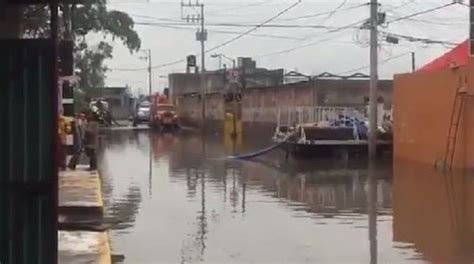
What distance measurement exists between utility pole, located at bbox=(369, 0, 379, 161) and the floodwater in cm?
336

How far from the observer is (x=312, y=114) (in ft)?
143

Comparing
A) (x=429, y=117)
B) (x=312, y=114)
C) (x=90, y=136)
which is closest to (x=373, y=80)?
(x=429, y=117)

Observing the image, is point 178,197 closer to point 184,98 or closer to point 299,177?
point 299,177

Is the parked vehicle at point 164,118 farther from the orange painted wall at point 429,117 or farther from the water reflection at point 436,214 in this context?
the water reflection at point 436,214

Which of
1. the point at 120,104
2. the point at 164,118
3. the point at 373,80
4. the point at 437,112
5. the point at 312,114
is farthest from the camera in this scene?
the point at 120,104

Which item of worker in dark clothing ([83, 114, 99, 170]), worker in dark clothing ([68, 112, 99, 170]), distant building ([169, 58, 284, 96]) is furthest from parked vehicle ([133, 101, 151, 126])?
worker in dark clothing ([83, 114, 99, 170])

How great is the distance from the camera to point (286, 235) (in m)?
13.8

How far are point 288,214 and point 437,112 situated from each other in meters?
13.8

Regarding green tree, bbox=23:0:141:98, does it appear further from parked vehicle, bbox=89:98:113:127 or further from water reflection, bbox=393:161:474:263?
water reflection, bbox=393:161:474:263

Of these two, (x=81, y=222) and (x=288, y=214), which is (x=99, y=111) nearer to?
(x=288, y=214)

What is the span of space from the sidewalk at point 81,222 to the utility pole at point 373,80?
1382cm

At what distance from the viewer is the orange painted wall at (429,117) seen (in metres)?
26.7

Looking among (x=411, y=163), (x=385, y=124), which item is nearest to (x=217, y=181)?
(x=411, y=163)

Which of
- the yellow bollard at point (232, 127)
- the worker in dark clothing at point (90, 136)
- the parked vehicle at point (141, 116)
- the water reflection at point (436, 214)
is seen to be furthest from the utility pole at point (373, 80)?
the parked vehicle at point (141, 116)
